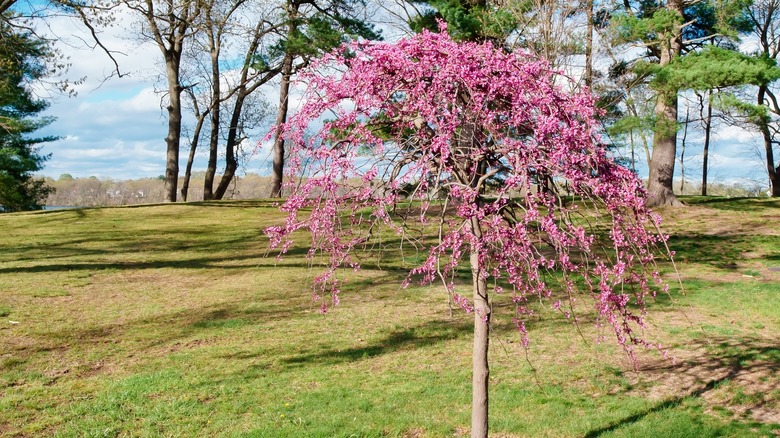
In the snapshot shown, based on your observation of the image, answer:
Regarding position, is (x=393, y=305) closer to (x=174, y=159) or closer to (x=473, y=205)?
(x=473, y=205)

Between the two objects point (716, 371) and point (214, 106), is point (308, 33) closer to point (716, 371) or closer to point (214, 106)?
point (214, 106)

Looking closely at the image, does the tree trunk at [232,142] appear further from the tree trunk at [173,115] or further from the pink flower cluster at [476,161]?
the pink flower cluster at [476,161]

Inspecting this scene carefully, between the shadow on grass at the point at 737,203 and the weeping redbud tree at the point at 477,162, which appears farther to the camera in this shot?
the shadow on grass at the point at 737,203

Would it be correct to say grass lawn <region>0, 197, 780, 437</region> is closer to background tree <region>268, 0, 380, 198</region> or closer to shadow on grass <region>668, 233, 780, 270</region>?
shadow on grass <region>668, 233, 780, 270</region>

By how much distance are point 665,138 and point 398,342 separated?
14.9 m

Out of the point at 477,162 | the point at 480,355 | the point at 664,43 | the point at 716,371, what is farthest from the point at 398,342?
the point at 664,43

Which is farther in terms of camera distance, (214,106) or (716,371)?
(214,106)

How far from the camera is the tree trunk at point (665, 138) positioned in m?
18.5

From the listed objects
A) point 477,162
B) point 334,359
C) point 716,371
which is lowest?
point 334,359

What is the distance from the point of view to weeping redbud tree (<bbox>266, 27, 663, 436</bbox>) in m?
4.01

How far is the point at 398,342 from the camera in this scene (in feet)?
28.9

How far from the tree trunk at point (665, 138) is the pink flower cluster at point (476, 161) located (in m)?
15.5

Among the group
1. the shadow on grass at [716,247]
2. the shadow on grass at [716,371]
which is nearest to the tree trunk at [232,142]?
the shadow on grass at [716,247]

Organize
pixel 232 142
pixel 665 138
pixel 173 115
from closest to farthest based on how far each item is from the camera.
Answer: pixel 665 138 < pixel 173 115 < pixel 232 142
